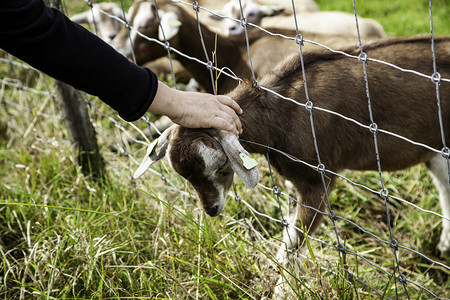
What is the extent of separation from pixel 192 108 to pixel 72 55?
1.65 ft

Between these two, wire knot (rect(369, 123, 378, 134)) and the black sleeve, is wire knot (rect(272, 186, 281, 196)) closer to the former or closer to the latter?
wire knot (rect(369, 123, 378, 134))

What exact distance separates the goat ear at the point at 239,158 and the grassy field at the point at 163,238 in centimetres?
27

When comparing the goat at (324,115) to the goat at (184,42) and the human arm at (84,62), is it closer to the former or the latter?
the human arm at (84,62)

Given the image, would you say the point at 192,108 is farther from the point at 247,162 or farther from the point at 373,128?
the point at 373,128

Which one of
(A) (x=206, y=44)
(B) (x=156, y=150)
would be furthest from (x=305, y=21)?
(B) (x=156, y=150)

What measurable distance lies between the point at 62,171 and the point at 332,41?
7.51ft

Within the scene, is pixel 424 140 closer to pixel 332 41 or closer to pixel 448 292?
pixel 448 292

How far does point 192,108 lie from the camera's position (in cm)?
202

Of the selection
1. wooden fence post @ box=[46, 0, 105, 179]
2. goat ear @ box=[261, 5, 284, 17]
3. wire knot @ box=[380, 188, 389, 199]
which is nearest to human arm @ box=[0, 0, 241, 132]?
wire knot @ box=[380, 188, 389, 199]

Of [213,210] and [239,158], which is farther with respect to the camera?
[213,210]

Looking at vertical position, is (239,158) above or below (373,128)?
below

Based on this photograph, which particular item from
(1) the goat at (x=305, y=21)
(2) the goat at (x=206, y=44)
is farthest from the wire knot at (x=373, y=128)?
(1) the goat at (x=305, y=21)

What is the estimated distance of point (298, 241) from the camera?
271 cm

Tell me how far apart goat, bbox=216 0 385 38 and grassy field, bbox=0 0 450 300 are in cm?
189
